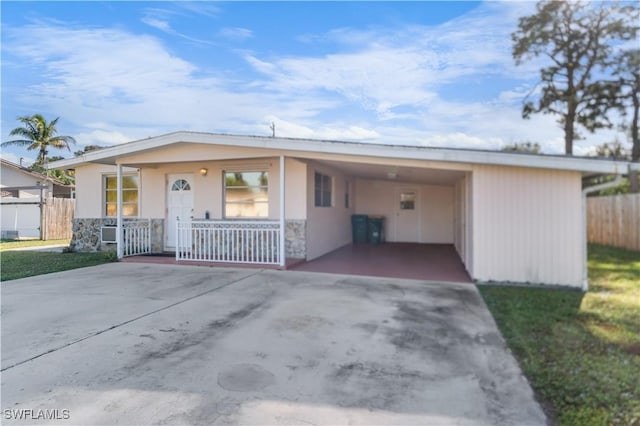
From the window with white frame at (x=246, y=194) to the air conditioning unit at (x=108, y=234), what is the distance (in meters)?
3.92

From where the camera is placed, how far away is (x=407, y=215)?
1422 centimetres

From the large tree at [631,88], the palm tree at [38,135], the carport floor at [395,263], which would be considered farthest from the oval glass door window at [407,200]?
the palm tree at [38,135]

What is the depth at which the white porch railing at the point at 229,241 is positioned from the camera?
9.00m

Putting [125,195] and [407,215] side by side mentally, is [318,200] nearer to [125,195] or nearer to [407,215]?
[407,215]

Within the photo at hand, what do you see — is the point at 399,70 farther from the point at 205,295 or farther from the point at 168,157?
the point at 205,295

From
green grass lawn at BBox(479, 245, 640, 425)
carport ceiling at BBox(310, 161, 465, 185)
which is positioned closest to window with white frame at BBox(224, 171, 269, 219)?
carport ceiling at BBox(310, 161, 465, 185)

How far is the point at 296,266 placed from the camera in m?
8.51

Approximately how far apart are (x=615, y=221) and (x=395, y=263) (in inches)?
355

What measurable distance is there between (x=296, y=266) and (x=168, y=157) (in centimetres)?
419

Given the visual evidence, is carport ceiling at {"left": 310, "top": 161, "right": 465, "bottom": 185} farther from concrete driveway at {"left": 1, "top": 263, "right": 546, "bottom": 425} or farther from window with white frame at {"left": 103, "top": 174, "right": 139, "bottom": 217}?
window with white frame at {"left": 103, "top": 174, "right": 139, "bottom": 217}

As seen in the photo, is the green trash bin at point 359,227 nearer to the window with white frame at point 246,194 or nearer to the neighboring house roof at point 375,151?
the window with white frame at point 246,194

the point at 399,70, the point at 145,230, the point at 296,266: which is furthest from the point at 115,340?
the point at 399,70

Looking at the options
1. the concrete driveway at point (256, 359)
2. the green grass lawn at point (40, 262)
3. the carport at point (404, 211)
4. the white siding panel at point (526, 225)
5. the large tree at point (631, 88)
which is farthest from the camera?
the large tree at point (631, 88)
